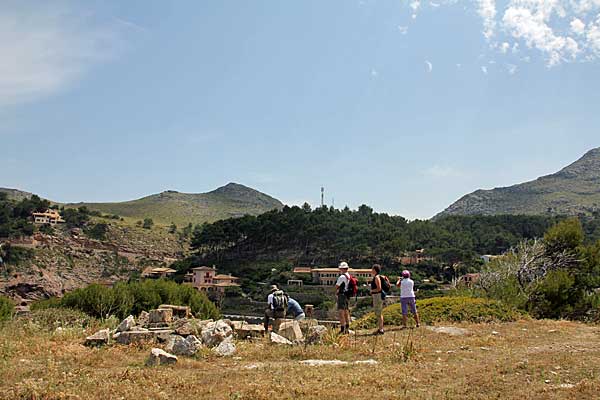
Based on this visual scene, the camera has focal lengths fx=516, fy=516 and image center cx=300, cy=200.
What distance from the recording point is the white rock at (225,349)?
33.8 ft

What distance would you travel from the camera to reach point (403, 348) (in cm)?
1012

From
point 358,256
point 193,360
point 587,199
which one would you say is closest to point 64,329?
point 193,360

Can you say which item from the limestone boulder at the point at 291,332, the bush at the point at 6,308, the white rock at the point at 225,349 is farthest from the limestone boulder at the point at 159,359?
the bush at the point at 6,308

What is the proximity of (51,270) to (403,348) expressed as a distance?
82237mm

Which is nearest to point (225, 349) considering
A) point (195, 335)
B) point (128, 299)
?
point (195, 335)

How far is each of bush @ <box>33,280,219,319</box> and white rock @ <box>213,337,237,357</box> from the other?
710cm

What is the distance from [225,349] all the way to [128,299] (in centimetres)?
972

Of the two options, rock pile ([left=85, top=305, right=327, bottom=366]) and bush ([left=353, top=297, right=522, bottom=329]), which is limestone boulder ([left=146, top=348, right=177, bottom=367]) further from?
bush ([left=353, top=297, right=522, bottom=329])

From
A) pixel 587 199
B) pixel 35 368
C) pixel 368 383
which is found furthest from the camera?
pixel 587 199

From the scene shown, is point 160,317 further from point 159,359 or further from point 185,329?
point 159,359

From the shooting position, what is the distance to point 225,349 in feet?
34.2

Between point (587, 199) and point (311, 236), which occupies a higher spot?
point (587, 199)

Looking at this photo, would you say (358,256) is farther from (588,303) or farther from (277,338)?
(277,338)

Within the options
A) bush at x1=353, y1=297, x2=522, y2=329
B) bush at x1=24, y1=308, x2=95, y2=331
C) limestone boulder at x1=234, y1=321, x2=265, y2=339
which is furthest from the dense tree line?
limestone boulder at x1=234, y1=321, x2=265, y2=339
